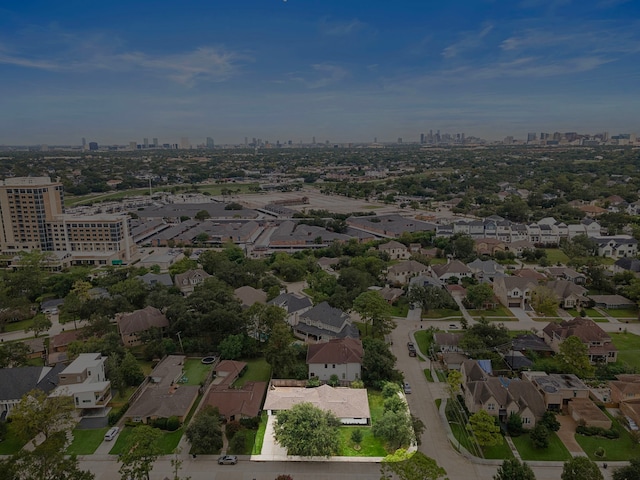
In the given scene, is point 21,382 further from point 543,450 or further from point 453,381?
A: point 543,450

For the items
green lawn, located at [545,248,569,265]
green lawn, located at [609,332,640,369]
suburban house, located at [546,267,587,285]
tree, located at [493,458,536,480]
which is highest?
tree, located at [493,458,536,480]

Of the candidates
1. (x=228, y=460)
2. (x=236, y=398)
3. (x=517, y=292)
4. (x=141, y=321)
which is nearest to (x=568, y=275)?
(x=517, y=292)

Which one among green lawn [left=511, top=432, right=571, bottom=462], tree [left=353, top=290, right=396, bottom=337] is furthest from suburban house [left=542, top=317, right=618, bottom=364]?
tree [left=353, top=290, right=396, bottom=337]

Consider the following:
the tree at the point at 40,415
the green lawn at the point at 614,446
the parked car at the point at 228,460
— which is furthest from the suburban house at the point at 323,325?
the tree at the point at 40,415

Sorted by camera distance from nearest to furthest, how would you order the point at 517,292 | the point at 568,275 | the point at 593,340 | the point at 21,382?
the point at 21,382, the point at 593,340, the point at 517,292, the point at 568,275

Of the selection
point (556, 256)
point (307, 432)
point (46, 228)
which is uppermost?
point (46, 228)

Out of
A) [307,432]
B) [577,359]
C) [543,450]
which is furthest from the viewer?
[577,359]

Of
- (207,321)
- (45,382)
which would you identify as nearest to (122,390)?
(45,382)

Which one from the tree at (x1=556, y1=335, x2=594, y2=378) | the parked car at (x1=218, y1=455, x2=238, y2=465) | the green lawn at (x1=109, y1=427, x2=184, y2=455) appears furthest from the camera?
the tree at (x1=556, y1=335, x2=594, y2=378)

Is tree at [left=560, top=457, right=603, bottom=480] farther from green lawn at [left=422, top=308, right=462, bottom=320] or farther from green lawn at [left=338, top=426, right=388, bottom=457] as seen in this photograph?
green lawn at [left=422, top=308, right=462, bottom=320]
